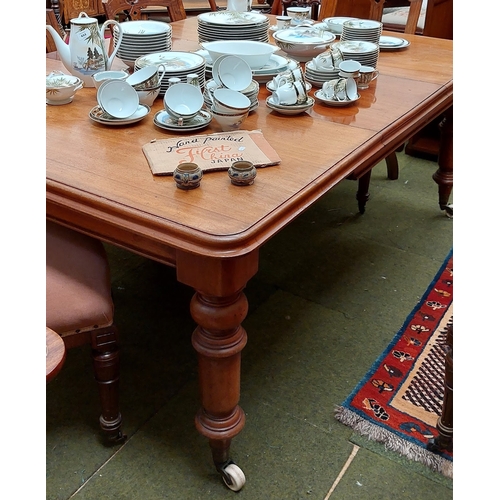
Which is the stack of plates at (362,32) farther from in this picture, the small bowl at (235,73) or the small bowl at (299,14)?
the small bowl at (235,73)

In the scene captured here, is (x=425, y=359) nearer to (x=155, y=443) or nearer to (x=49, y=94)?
(x=155, y=443)

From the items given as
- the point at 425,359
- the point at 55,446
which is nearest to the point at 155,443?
the point at 55,446

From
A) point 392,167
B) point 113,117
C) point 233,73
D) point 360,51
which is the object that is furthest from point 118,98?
point 392,167

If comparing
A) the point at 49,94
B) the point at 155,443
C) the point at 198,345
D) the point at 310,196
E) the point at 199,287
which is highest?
the point at 49,94

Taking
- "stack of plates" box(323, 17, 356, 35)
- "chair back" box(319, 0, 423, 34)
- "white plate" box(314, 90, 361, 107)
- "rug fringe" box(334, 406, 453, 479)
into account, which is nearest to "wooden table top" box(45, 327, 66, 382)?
"rug fringe" box(334, 406, 453, 479)

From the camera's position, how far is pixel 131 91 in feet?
4.29

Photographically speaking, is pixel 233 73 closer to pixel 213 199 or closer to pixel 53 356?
pixel 213 199

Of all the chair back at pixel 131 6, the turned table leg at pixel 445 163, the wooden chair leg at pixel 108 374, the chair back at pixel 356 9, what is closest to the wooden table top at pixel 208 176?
the wooden chair leg at pixel 108 374

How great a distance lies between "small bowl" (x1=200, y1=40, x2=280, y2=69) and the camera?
5.15 feet

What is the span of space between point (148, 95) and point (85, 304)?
0.55 m

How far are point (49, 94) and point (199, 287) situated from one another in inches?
27.6

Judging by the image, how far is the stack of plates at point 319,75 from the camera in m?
1.56

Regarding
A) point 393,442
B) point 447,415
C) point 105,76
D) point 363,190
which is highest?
point 105,76

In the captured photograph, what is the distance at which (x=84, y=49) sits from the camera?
56.5 inches
